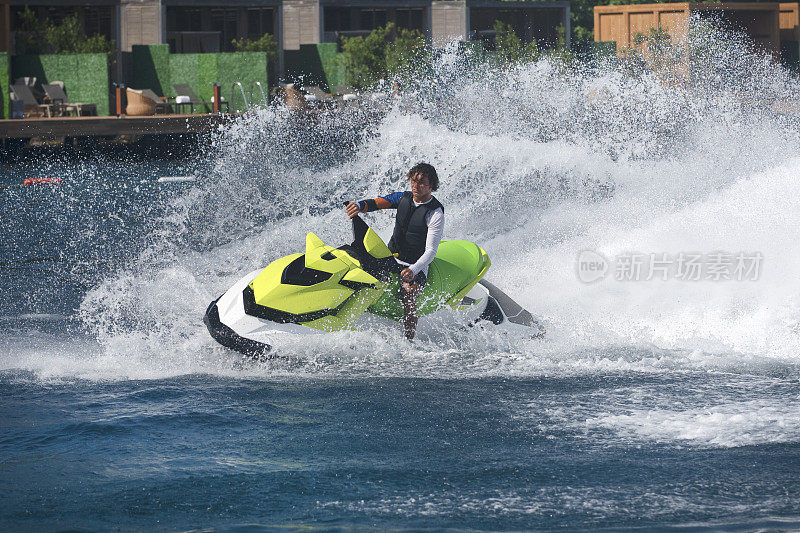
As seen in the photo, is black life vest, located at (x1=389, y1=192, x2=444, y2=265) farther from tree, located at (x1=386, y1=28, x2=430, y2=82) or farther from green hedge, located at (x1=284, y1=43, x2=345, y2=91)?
green hedge, located at (x1=284, y1=43, x2=345, y2=91)

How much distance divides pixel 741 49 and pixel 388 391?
131ft

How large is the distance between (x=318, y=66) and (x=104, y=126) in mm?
10901

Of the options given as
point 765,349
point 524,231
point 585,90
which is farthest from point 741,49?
A: point 765,349

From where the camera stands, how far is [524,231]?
11.3 m

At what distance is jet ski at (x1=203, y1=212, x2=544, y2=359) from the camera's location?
22.2ft

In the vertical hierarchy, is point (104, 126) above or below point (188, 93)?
below

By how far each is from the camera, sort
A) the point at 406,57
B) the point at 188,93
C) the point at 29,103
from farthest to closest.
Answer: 1. the point at 406,57
2. the point at 188,93
3. the point at 29,103

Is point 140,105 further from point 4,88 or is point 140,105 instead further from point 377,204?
point 377,204

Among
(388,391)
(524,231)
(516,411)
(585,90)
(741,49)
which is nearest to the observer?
(516,411)

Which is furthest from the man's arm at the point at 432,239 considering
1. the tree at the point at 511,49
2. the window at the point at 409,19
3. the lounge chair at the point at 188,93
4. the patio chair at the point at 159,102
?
the window at the point at 409,19

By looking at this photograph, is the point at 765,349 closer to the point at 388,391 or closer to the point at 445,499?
the point at 388,391

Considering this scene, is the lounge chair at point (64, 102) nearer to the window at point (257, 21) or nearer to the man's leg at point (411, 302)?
the window at point (257, 21)

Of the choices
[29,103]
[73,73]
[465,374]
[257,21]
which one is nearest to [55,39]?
[73,73]

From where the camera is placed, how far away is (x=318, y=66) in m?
35.0
